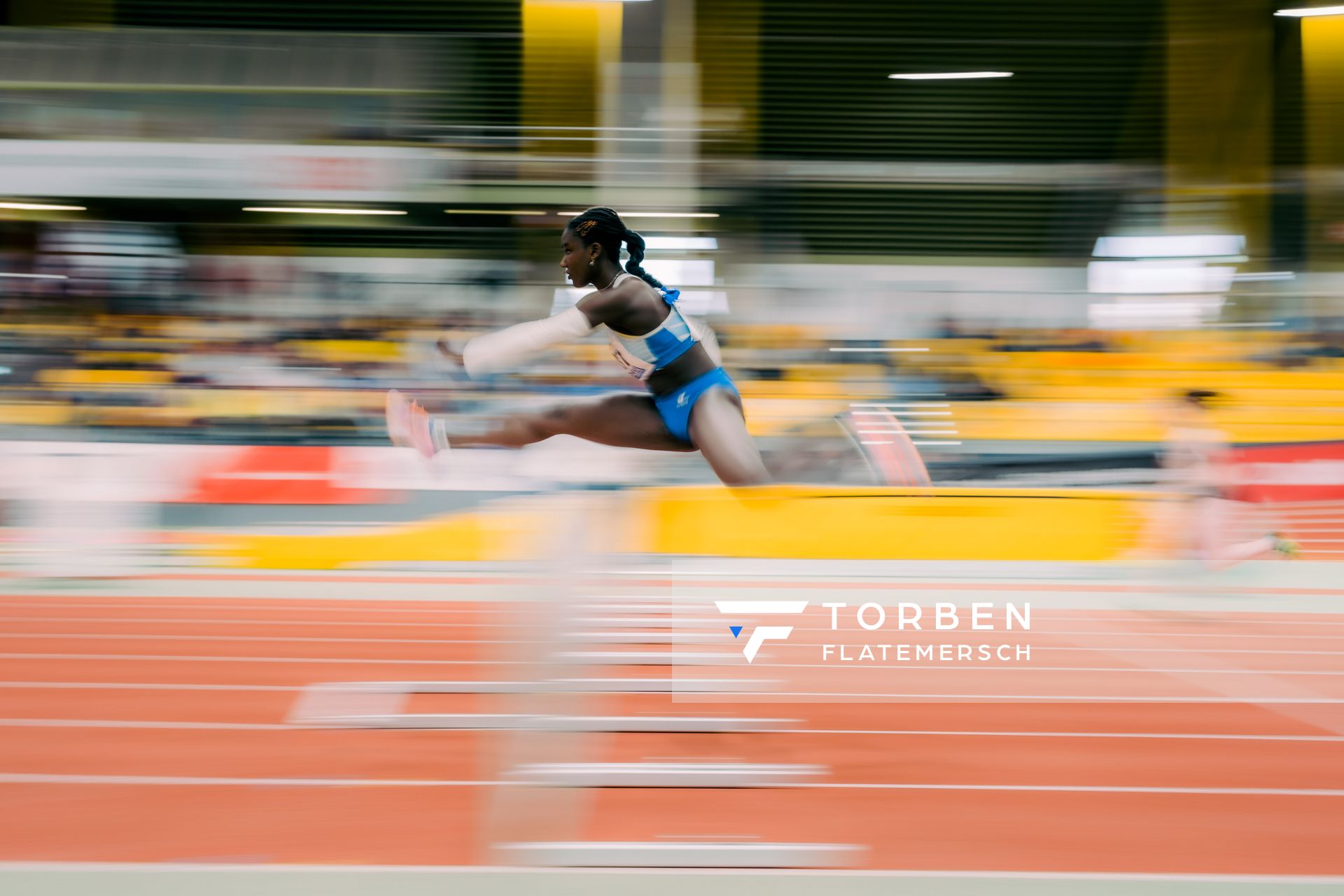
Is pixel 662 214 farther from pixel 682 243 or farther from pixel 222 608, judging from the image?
pixel 222 608

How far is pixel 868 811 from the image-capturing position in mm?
3400

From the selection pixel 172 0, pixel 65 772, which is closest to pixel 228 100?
pixel 172 0

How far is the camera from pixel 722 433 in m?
4.49

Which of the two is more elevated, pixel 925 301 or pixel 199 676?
pixel 925 301

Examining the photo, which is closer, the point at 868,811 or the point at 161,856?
the point at 161,856

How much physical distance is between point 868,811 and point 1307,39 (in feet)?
53.6

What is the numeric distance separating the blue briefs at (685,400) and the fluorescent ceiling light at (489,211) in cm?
865

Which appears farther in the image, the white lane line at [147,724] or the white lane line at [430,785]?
the white lane line at [147,724]

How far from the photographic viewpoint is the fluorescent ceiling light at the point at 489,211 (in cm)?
1277

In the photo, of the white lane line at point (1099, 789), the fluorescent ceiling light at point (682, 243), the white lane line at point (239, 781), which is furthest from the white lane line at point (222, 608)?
the fluorescent ceiling light at point (682, 243)

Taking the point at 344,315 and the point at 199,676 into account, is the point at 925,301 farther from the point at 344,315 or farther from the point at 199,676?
the point at 199,676

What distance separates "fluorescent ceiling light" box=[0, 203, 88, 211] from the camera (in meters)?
11.9

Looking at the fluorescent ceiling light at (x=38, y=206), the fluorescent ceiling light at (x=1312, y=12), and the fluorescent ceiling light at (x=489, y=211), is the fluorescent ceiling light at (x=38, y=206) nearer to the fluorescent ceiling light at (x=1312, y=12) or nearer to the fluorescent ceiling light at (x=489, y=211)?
the fluorescent ceiling light at (x=489, y=211)

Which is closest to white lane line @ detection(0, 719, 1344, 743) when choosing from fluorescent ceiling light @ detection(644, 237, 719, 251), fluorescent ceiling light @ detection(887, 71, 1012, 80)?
fluorescent ceiling light @ detection(644, 237, 719, 251)
